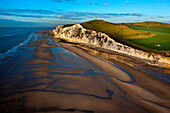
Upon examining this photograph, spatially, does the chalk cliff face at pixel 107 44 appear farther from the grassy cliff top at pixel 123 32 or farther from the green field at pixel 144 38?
the grassy cliff top at pixel 123 32

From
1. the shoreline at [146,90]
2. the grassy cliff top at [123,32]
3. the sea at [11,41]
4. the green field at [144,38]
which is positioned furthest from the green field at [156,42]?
the sea at [11,41]

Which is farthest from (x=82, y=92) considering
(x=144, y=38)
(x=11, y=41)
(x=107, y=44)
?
(x=11, y=41)

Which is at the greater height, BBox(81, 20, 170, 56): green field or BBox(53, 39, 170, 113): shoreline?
BBox(81, 20, 170, 56): green field

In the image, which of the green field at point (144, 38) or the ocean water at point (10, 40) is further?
the ocean water at point (10, 40)

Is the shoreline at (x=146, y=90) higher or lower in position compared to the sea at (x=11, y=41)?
lower

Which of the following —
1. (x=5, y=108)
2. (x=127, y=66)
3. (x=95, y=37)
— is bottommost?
(x=5, y=108)

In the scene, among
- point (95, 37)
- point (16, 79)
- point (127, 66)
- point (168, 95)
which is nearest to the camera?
point (168, 95)

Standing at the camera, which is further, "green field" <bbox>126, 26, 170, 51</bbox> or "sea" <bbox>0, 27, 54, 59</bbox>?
"sea" <bbox>0, 27, 54, 59</bbox>

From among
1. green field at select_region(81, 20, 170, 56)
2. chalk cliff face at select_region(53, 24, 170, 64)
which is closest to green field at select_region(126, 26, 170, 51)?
green field at select_region(81, 20, 170, 56)

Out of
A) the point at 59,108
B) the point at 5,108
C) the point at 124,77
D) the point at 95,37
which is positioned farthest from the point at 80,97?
the point at 95,37

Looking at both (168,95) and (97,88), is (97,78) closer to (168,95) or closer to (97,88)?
(97,88)

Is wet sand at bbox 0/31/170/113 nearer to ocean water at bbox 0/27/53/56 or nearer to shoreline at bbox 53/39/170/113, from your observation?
shoreline at bbox 53/39/170/113
